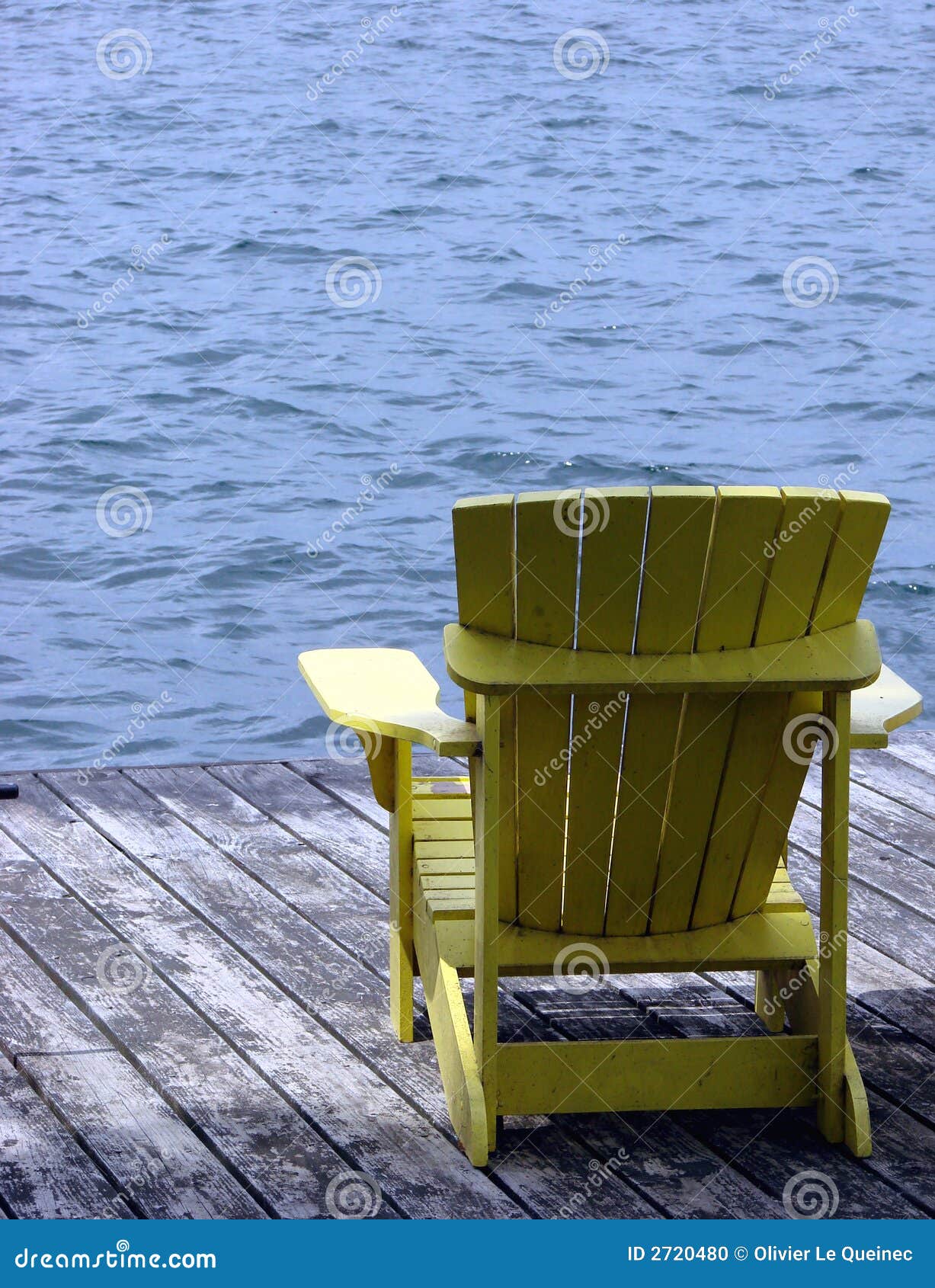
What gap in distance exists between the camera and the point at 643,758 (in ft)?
7.11

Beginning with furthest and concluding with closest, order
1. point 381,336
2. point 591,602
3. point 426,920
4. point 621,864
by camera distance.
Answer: point 381,336 < point 426,920 < point 621,864 < point 591,602

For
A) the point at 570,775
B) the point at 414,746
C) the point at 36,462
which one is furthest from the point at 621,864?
the point at 36,462

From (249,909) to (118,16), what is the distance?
17.9 metres

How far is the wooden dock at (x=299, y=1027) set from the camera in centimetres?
214

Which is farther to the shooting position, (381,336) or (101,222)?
(101,222)

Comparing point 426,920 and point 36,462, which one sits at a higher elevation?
point 426,920

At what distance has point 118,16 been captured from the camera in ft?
61.2

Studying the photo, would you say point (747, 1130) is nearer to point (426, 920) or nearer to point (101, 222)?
point (426, 920)

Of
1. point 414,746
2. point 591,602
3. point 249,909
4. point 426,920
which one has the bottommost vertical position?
point 414,746

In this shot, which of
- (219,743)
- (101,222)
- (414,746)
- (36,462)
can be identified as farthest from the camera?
(101,222)
